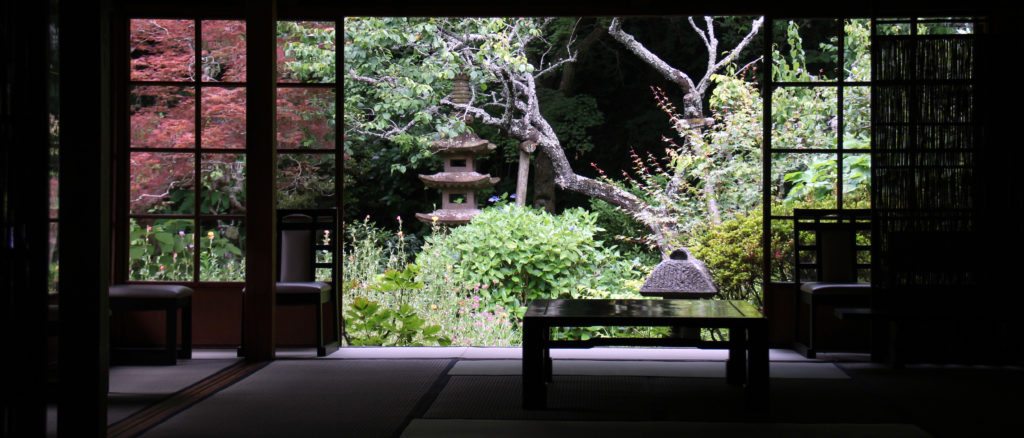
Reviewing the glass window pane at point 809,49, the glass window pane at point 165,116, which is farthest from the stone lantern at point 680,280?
the glass window pane at point 809,49

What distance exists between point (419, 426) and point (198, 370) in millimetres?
2167

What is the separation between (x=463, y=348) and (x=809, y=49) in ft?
22.7

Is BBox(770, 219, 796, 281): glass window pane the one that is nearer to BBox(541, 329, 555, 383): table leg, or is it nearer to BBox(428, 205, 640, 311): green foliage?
BBox(428, 205, 640, 311): green foliage

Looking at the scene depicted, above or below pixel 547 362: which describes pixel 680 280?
above

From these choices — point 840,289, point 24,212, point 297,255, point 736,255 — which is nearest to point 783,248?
point 736,255

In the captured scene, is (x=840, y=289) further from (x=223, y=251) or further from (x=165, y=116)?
(x=165, y=116)

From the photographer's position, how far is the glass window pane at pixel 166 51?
23.0 ft

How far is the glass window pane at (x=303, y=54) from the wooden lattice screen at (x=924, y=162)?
3472 millimetres

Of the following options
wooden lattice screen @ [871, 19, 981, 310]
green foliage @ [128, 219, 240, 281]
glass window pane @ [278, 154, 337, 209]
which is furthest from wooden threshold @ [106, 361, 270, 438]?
wooden lattice screen @ [871, 19, 981, 310]

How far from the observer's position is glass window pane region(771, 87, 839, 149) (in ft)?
27.2

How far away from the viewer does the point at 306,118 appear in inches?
283

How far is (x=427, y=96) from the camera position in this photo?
1175 centimetres

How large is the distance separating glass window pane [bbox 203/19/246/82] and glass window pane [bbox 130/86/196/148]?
8.0 inches

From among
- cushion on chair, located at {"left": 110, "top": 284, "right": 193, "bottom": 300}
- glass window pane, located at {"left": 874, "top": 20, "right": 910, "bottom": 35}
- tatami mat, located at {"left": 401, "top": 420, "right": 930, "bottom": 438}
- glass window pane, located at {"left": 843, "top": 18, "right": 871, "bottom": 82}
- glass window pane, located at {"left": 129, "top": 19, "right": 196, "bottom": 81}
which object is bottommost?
tatami mat, located at {"left": 401, "top": 420, "right": 930, "bottom": 438}
